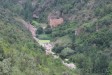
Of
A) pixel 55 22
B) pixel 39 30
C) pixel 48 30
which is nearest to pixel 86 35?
pixel 48 30

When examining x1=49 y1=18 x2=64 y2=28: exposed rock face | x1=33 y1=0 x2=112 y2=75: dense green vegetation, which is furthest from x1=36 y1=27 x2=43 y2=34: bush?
x1=49 y1=18 x2=64 y2=28: exposed rock face

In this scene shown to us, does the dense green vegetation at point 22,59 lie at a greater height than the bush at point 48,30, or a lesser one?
greater

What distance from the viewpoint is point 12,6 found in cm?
14188

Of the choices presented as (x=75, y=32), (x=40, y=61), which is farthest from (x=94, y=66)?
(x=75, y=32)

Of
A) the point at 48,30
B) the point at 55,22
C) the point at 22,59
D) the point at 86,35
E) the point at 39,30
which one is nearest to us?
the point at 22,59

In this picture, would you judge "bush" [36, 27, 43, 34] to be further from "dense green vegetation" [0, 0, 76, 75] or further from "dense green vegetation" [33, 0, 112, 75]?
"dense green vegetation" [0, 0, 76, 75]

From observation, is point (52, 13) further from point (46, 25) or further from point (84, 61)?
point (84, 61)

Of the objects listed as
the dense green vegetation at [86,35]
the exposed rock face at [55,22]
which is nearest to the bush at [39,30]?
the dense green vegetation at [86,35]

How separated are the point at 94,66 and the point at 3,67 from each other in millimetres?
39995

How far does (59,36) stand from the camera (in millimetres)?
110250

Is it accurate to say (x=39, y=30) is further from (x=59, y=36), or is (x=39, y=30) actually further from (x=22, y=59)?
(x=22, y=59)

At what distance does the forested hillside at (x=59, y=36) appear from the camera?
5559 centimetres

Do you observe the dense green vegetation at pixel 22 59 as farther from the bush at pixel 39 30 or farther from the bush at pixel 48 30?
the bush at pixel 39 30

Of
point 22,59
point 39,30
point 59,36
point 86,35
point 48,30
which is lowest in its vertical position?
point 39,30
